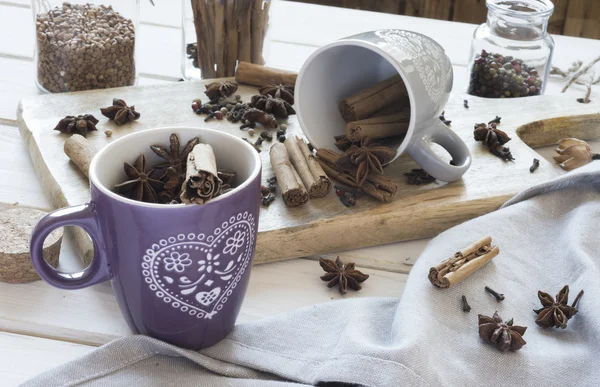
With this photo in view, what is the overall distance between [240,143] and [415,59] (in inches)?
13.1

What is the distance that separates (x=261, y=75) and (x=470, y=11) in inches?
62.0

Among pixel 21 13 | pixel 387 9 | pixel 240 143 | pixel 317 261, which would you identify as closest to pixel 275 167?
pixel 317 261

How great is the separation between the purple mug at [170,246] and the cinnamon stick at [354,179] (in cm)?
30

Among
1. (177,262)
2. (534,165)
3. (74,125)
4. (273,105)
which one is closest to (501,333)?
(177,262)

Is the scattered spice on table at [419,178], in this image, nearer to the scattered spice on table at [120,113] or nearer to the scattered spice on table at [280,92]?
the scattered spice on table at [280,92]

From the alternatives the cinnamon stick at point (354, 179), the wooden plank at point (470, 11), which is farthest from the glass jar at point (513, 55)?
the wooden plank at point (470, 11)

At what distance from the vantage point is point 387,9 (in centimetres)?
285

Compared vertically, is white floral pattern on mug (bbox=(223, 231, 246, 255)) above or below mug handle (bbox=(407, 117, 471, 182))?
above

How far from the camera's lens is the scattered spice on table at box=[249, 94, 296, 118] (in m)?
1.30

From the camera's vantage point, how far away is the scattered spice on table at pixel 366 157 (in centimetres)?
108

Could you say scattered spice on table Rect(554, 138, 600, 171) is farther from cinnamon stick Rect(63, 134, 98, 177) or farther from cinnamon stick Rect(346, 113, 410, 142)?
cinnamon stick Rect(63, 134, 98, 177)

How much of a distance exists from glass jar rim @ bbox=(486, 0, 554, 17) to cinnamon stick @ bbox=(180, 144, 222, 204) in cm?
81

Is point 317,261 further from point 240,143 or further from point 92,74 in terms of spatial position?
point 92,74

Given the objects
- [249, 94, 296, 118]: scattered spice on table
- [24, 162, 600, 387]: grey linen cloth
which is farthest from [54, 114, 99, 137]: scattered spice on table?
[24, 162, 600, 387]: grey linen cloth
